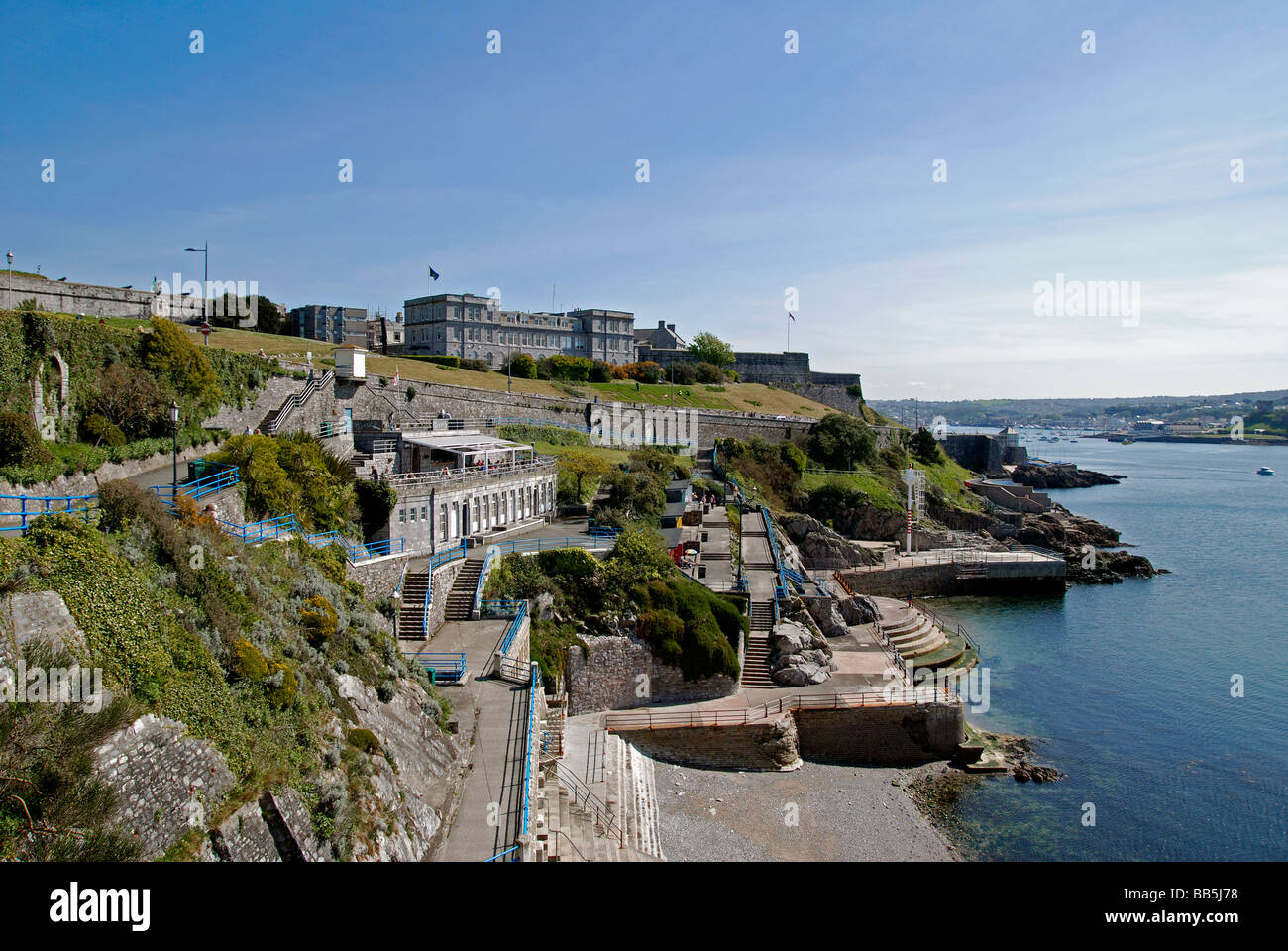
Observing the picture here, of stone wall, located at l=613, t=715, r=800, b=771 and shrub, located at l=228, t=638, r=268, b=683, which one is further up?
shrub, located at l=228, t=638, r=268, b=683

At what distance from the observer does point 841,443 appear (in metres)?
65.1

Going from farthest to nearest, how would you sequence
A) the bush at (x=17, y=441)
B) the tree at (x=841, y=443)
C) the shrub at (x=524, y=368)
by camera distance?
the shrub at (x=524, y=368) → the tree at (x=841, y=443) → the bush at (x=17, y=441)

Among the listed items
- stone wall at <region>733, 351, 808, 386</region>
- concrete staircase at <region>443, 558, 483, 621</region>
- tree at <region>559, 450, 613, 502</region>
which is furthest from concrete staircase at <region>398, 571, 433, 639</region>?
stone wall at <region>733, 351, 808, 386</region>

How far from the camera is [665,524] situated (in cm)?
3509

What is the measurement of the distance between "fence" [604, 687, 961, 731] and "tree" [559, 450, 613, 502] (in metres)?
14.0

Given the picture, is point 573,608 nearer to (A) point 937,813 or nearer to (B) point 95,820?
(A) point 937,813

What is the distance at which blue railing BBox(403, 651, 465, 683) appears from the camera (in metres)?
19.0

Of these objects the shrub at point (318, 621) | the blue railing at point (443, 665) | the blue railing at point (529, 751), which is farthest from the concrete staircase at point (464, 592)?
the shrub at point (318, 621)

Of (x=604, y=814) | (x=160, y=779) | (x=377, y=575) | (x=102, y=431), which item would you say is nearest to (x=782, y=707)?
(x=604, y=814)

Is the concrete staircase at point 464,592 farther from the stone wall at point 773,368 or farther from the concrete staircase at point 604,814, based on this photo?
the stone wall at point 773,368

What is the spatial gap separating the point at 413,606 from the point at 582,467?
54.8 feet

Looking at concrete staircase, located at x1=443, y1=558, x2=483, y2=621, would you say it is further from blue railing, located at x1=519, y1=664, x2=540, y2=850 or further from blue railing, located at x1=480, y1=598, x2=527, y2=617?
blue railing, located at x1=519, y1=664, x2=540, y2=850

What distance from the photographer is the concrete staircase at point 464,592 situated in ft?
75.5

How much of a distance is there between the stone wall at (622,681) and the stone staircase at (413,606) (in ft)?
13.4
